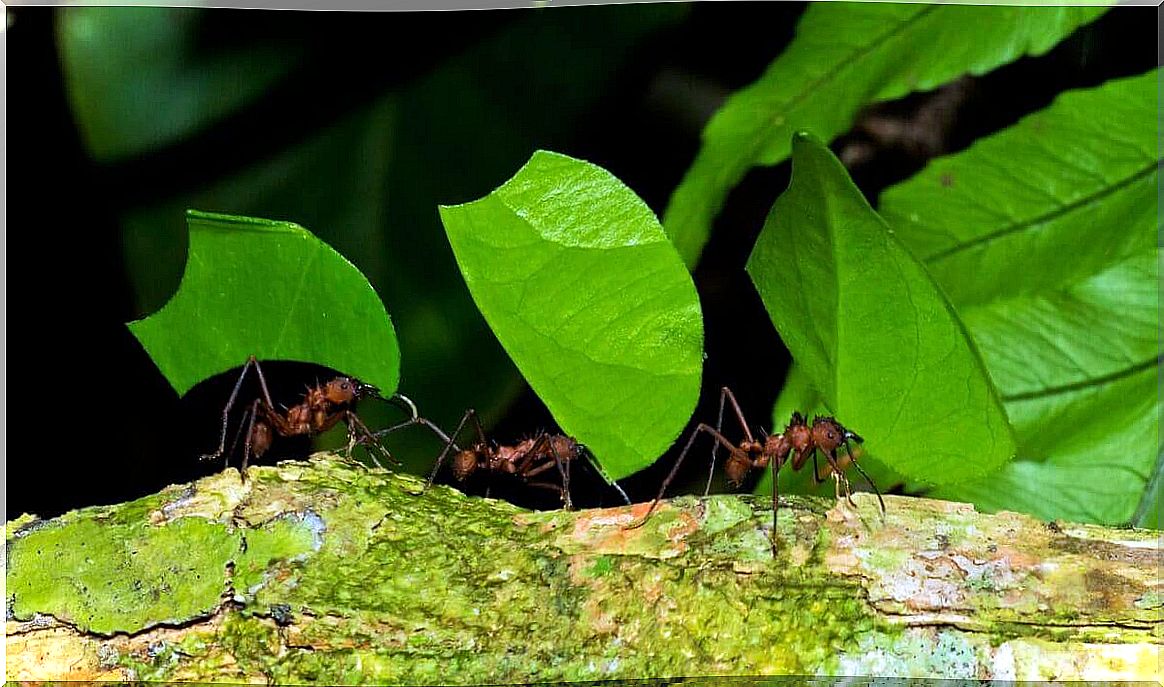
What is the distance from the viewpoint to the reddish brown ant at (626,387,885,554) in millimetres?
707

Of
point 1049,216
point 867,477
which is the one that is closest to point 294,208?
point 867,477

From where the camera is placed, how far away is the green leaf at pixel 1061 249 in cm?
87

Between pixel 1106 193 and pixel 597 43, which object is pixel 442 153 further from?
pixel 1106 193

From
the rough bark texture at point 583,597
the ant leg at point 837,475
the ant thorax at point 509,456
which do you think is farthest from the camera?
the ant thorax at point 509,456

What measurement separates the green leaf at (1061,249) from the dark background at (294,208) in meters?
0.07

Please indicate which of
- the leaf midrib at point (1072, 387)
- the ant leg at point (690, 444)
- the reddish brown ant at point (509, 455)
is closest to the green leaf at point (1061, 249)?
the leaf midrib at point (1072, 387)

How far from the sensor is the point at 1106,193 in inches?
34.8

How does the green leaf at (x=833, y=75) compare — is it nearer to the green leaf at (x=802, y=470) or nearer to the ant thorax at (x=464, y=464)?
the green leaf at (x=802, y=470)

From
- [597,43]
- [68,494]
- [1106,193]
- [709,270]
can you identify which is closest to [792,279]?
[709,270]

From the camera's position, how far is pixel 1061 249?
0.90 m

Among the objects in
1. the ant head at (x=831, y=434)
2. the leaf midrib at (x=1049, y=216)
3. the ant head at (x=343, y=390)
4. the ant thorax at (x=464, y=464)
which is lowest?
the ant thorax at (x=464, y=464)

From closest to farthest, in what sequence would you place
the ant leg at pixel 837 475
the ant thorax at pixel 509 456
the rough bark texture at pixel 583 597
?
the rough bark texture at pixel 583 597
the ant leg at pixel 837 475
the ant thorax at pixel 509 456

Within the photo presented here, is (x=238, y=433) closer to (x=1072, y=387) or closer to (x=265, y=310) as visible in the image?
(x=265, y=310)

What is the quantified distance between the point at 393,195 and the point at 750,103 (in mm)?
334
